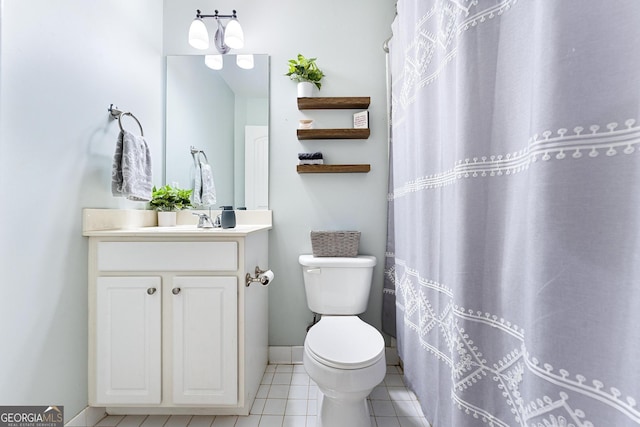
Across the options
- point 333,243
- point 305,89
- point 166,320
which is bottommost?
point 166,320

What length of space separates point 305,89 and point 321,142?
13.1 inches

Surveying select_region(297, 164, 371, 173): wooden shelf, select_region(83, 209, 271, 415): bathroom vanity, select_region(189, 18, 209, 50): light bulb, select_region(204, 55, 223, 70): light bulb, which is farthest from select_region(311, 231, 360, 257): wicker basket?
select_region(189, 18, 209, 50): light bulb

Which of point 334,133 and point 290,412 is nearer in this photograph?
point 290,412

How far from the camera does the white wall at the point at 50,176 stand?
0.92m

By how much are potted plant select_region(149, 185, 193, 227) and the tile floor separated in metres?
0.99

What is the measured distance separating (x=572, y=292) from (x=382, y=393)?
50.0 inches

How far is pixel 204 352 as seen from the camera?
3.86 ft

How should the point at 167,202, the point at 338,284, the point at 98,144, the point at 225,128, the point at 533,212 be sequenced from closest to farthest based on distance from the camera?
the point at 533,212, the point at 98,144, the point at 338,284, the point at 167,202, the point at 225,128

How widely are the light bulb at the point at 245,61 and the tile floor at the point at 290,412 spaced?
191 cm

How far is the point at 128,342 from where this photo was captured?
46.3 inches

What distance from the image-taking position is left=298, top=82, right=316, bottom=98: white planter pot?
171 cm

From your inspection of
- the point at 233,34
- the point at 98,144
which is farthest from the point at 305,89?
the point at 98,144

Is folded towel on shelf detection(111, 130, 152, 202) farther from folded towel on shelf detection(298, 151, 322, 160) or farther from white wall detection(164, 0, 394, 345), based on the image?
folded towel on shelf detection(298, 151, 322, 160)

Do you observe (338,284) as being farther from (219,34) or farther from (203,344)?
(219,34)
